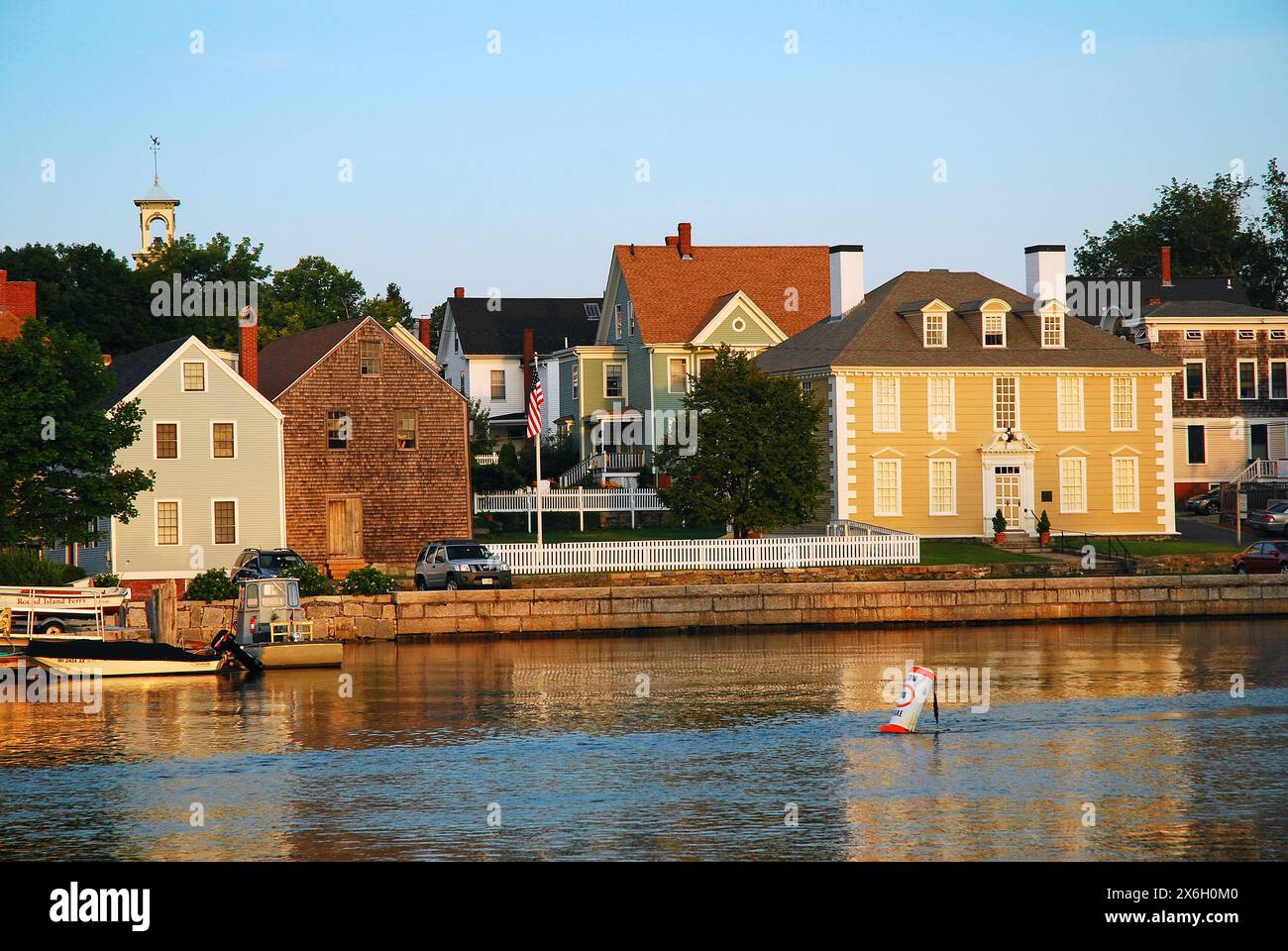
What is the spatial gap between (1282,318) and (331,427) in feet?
132

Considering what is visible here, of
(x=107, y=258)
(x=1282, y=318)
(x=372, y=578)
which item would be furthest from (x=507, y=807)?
(x=107, y=258)

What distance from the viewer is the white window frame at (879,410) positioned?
5731 centimetres

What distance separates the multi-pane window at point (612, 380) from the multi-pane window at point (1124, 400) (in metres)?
24.3

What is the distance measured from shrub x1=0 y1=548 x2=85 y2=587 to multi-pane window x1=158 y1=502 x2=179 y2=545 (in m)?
5.97

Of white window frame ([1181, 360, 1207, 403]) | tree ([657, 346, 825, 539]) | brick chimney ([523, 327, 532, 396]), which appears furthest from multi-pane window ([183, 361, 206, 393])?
white window frame ([1181, 360, 1207, 403])

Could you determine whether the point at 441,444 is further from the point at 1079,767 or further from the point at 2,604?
the point at 1079,767

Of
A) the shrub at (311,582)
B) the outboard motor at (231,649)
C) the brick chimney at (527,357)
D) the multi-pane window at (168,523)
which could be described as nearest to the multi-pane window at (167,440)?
the multi-pane window at (168,523)

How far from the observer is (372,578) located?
46594mm

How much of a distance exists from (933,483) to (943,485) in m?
0.37

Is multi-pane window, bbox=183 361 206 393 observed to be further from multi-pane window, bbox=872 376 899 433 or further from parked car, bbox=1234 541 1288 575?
parked car, bbox=1234 541 1288 575

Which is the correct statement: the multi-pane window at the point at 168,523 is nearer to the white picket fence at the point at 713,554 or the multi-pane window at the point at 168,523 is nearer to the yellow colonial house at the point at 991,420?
the white picket fence at the point at 713,554

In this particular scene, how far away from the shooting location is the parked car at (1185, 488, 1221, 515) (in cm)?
6562

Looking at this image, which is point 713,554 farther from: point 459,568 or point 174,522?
point 174,522

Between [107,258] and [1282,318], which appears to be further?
[107,258]
